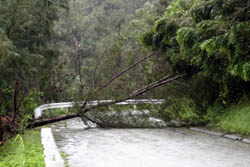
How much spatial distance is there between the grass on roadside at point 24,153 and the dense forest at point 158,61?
0.94 m

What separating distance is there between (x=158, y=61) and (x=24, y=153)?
9.66 meters

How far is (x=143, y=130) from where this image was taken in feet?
51.9

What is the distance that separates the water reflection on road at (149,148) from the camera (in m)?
8.93

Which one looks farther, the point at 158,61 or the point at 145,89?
the point at 158,61

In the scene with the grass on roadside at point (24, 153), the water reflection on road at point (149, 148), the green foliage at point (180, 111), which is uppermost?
the green foliage at point (180, 111)

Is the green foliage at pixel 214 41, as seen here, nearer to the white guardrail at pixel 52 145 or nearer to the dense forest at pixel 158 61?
the dense forest at pixel 158 61

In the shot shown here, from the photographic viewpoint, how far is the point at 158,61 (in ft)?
58.1

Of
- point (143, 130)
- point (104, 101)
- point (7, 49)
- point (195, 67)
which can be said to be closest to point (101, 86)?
point (104, 101)

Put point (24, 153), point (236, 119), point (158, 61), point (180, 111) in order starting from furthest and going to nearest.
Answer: point (158, 61) < point (180, 111) < point (236, 119) < point (24, 153)

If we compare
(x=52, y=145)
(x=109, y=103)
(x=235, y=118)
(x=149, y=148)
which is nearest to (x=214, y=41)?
(x=149, y=148)

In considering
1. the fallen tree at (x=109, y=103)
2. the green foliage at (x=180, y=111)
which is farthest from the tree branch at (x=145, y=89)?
the green foliage at (x=180, y=111)

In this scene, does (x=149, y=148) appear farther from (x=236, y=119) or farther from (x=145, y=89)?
(x=145, y=89)

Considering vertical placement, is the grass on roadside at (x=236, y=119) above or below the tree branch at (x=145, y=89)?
below

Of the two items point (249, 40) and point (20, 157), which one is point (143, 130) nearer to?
point (249, 40)
